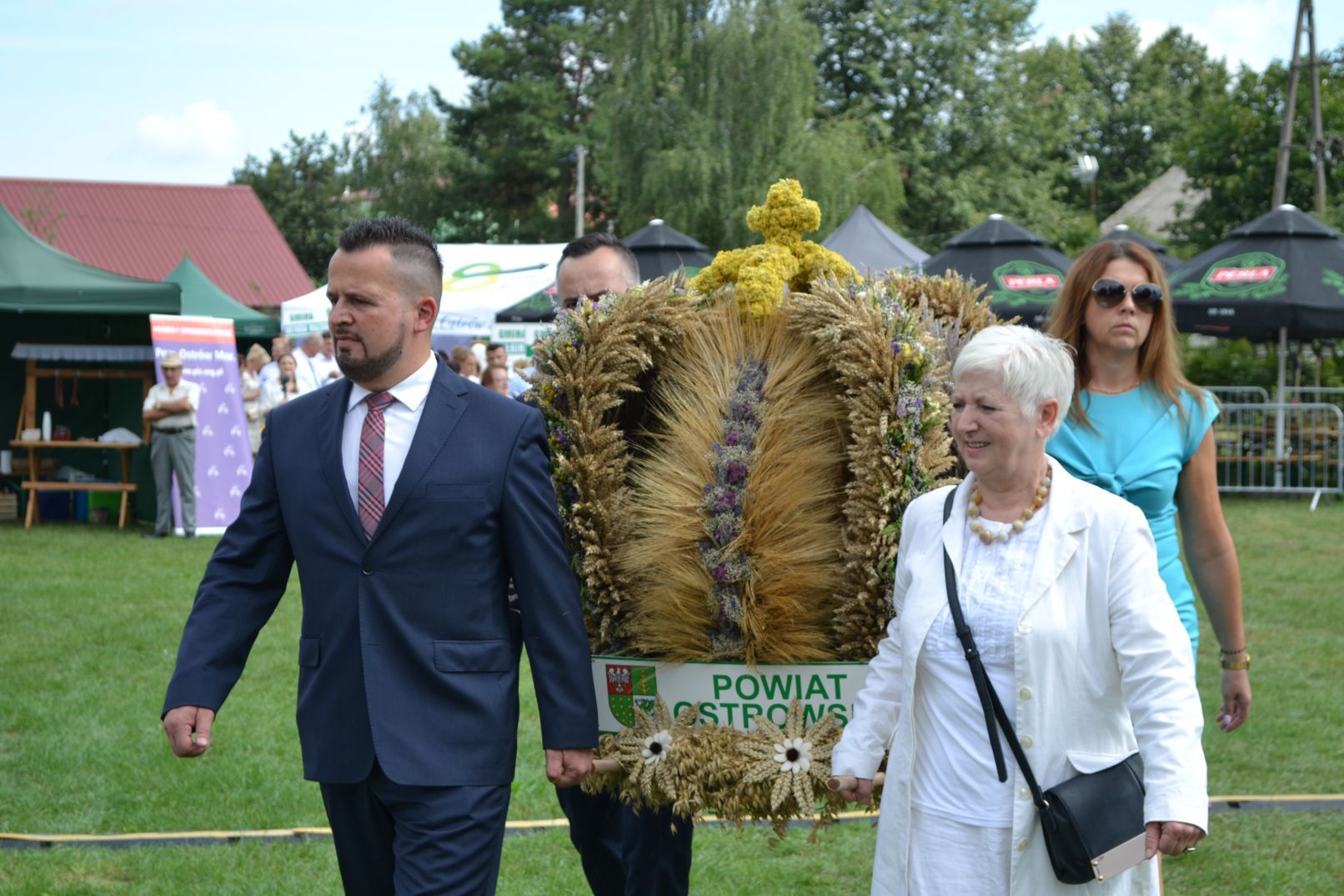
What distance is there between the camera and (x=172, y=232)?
48375mm

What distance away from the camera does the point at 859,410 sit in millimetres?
3205

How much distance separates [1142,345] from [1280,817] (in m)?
3.00

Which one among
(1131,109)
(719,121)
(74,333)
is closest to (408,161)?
(719,121)

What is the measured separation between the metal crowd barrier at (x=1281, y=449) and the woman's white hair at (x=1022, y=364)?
1632cm

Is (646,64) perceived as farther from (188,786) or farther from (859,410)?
(859,410)

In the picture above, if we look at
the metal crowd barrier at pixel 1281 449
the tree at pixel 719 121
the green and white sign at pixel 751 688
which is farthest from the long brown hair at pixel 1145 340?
the tree at pixel 719 121

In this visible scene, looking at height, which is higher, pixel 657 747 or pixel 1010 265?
pixel 1010 265

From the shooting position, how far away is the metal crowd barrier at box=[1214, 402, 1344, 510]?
1816 cm

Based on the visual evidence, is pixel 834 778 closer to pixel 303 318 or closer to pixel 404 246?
pixel 404 246

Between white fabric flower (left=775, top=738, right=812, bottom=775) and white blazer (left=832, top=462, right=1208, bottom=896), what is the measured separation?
0.22m

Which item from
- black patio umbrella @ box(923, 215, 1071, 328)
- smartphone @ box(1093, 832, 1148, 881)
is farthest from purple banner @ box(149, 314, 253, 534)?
smartphone @ box(1093, 832, 1148, 881)

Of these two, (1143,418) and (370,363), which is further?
(1143,418)

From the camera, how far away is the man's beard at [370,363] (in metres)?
3.28

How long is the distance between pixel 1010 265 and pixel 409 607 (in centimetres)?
1690
